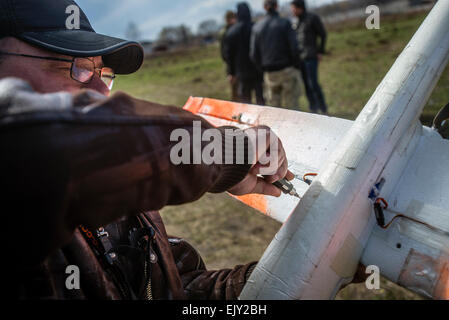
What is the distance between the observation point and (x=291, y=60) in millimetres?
4785

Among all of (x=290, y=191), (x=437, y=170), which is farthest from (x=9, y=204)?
(x=437, y=170)

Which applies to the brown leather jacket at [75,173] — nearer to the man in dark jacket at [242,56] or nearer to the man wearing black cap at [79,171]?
the man wearing black cap at [79,171]

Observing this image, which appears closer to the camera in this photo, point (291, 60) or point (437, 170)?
point (437, 170)

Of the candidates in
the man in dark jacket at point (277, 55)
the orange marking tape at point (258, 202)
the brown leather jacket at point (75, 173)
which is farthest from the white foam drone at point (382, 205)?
the man in dark jacket at point (277, 55)

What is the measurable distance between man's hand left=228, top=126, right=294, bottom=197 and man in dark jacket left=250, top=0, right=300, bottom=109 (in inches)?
161

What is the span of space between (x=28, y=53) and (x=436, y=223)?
1.60 metres

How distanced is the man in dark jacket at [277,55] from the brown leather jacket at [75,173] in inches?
170

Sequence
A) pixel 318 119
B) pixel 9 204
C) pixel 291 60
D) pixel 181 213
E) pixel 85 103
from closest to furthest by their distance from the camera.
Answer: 1. pixel 9 204
2. pixel 85 103
3. pixel 318 119
4. pixel 181 213
5. pixel 291 60

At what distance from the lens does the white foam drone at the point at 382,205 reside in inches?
40.3

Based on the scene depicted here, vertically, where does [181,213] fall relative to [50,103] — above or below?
below

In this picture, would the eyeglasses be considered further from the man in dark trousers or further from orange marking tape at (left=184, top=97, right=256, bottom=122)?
the man in dark trousers
